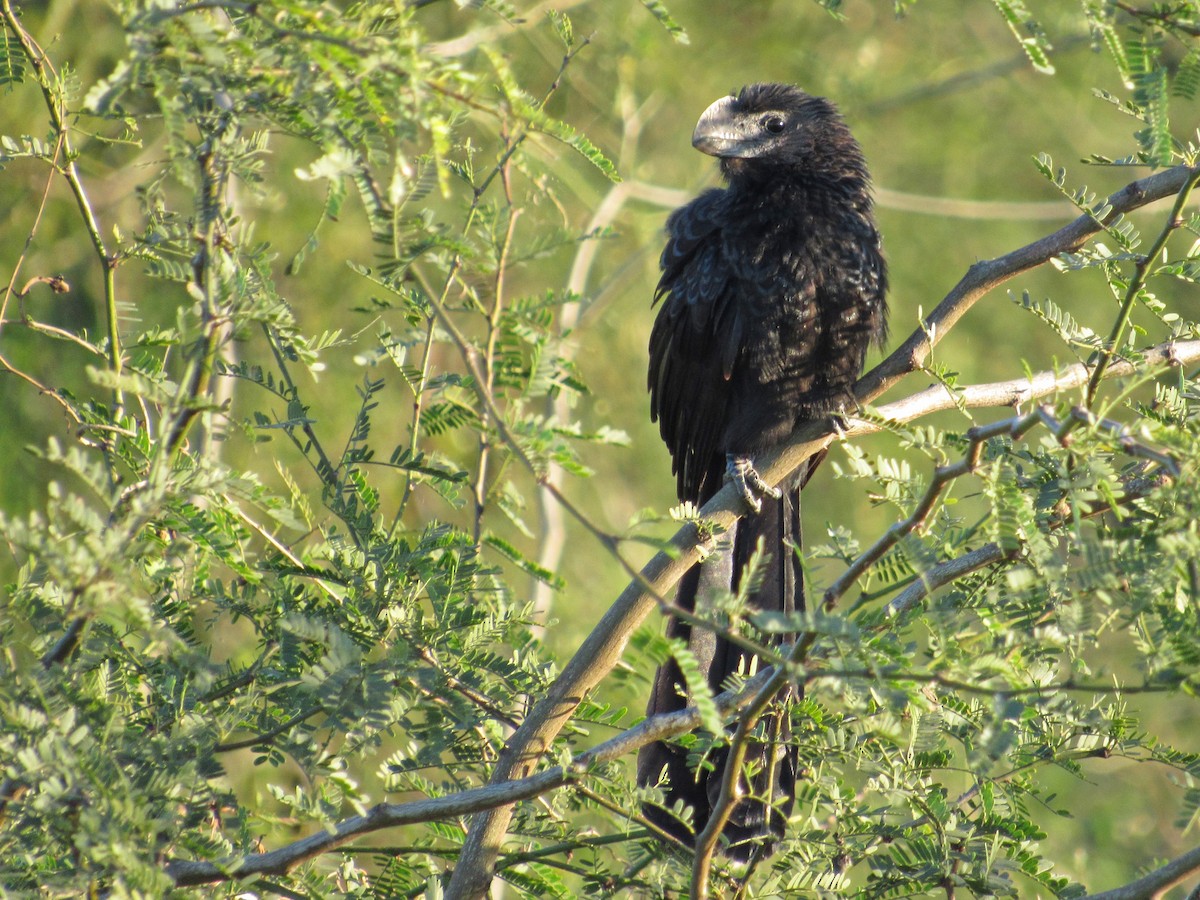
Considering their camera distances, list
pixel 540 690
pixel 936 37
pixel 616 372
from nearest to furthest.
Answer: pixel 540 690
pixel 616 372
pixel 936 37

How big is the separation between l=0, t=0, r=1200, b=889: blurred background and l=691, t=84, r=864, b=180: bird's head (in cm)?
118

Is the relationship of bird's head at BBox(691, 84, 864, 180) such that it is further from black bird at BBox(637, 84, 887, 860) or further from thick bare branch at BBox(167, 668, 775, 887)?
thick bare branch at BBox(167, 668, 775, 887)

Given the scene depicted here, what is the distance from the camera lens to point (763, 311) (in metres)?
3.01

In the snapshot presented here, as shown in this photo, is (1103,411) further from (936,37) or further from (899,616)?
(936,37)

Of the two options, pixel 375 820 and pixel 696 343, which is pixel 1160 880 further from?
pixel 696 343

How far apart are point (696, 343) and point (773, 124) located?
2.40ft

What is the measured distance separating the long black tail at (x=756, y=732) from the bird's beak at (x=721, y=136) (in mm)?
976

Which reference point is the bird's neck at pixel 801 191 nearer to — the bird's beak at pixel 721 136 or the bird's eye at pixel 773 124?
the bird's beak at pixel 721 136

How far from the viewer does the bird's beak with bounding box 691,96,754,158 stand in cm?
329

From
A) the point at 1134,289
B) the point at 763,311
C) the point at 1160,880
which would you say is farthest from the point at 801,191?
the point at 1160,880

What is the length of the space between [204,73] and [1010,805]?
1.70 metres

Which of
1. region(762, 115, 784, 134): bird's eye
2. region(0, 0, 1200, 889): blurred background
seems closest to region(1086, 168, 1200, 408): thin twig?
region(762, 115, 784, 134): bird's eye

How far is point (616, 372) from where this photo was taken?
20.6ft

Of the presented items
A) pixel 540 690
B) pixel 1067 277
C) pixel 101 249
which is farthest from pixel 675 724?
pixel 1067 277
